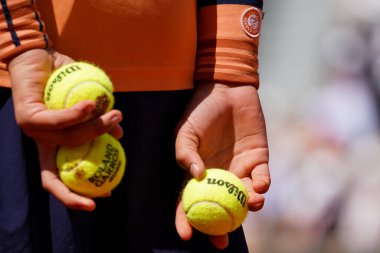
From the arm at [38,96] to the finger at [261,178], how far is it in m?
0.35

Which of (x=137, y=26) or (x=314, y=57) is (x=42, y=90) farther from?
(x=314, y=57)

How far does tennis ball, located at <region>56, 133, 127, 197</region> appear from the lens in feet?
4.23

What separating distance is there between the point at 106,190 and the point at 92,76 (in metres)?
0.22

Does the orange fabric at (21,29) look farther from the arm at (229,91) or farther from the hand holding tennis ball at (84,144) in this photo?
the arm at (229,91)

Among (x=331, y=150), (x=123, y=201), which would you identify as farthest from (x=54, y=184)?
(x=331, y=150)

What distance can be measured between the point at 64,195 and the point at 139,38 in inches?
14.5

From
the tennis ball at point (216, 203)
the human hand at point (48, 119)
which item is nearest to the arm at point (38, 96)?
the human hand at point (48, 119)

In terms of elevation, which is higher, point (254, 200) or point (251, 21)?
point (251, 21)

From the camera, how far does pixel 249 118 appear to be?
1.60m

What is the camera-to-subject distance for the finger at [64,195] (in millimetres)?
1260

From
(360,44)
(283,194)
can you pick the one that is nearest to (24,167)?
(283,194)

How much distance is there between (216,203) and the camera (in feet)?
4.90

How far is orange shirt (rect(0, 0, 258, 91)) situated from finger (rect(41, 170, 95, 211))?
8.7 inches

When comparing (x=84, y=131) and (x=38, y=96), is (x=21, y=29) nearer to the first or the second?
(x=38, y=96)
